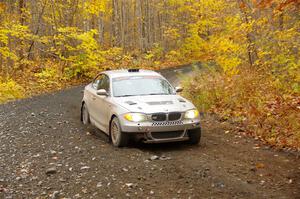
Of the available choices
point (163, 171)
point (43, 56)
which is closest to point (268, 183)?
point (163, 171)

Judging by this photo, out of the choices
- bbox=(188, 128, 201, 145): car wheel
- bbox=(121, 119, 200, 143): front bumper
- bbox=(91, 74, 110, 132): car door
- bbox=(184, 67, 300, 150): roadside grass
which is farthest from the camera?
bbox=(184, 67, 300, 150): roadside grass

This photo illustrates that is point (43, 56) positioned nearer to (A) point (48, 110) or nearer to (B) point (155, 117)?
(A) point (48, 110)

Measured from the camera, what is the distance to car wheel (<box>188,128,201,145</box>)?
30.1 feet

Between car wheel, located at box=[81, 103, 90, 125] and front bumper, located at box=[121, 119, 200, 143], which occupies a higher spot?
front bumper, located at box=[121, 119, 200, 143]

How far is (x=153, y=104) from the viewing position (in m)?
9.01

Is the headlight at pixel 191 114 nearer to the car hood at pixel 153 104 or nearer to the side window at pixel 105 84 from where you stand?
the car hood at pixel 153 104

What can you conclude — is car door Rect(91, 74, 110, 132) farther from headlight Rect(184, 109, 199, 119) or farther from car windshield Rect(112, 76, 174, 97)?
headlight Rect(184, 109, 199, 119)

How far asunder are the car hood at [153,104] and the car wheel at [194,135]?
0.55m

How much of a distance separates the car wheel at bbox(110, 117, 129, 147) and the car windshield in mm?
908

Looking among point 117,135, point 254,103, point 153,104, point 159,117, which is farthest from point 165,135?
point 254,103

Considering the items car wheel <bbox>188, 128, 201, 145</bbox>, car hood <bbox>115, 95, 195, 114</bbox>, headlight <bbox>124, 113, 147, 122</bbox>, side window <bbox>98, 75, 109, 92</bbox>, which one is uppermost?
side window <bbox>98, 75, 109, 92</bbox>

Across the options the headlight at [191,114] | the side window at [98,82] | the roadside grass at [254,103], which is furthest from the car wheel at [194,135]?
the side window at [98,82]

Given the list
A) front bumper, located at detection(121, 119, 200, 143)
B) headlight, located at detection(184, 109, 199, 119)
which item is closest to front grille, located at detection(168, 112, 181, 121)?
front bumper, located at detection(121, 119, 200, 143)

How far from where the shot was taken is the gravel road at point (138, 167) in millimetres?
6559
